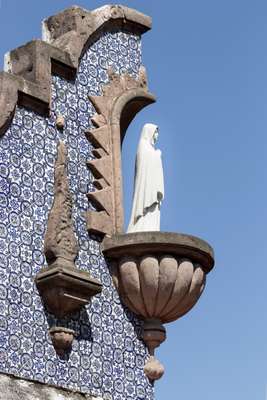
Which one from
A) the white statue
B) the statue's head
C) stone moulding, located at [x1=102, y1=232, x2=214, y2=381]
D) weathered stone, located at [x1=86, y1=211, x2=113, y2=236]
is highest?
the statue's head

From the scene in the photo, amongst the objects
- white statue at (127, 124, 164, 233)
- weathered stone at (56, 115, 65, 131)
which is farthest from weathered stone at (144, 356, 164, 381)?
weathered stone at (56, 115, 65, 131)

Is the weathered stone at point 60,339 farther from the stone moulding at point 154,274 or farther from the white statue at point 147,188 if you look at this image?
the white statue at point 147,188

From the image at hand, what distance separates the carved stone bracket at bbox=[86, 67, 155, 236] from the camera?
13.1 m

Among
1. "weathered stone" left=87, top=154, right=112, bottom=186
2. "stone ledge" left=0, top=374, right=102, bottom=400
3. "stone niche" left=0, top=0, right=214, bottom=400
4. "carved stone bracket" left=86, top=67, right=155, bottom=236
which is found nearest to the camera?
"stone ledge" left=0, top=374, right=102, bottom=400

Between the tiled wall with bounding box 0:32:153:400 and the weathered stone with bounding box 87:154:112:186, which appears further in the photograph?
the weathered stone with bounding box 87:154:112:186

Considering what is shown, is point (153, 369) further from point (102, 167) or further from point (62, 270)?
point (102, 167)

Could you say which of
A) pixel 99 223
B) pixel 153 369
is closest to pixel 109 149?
pixel 99 223

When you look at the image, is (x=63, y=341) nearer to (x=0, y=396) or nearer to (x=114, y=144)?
(x=0, y=396)

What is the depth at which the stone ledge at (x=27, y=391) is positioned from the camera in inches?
446

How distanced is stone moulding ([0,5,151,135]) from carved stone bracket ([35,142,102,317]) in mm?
815

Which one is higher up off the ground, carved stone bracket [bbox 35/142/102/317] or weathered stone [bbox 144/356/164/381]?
carved stone bracket [bbox 35/142/102/317]

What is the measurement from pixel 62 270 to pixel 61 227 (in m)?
0.49

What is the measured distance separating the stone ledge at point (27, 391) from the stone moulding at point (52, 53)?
2.34 m

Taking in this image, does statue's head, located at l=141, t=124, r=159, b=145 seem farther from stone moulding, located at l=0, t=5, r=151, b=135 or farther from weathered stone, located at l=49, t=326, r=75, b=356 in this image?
weathered stone, located at l=49, t=326, r=75, b=356
